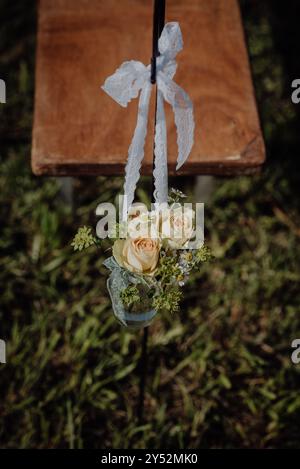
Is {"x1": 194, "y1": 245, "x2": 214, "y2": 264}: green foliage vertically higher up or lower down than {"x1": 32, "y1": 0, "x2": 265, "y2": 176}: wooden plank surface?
lower down

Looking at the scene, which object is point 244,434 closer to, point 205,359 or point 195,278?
point 205,359

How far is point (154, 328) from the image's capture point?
1896 mm

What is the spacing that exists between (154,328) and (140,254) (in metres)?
0.93

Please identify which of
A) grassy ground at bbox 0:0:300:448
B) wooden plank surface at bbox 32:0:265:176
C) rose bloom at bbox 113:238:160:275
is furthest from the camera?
grassy ground at bbox 0:0:300:448

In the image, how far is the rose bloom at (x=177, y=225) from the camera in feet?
3.42

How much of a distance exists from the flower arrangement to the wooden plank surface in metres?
0.45

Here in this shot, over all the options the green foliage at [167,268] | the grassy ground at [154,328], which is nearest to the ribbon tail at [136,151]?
the green foliage at [167,268]

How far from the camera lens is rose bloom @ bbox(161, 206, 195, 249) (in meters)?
1.04

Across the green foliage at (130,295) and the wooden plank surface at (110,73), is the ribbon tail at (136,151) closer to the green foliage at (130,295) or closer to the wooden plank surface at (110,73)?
the green foliage at (130,295)

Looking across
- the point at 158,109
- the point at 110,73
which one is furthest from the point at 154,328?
the point at 158,109

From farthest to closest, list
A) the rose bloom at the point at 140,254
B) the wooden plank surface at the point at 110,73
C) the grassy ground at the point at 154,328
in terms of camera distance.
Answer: the grassy ground at the point at 154,328 → the wooden plank surface at the point at 110,73 → the rose bloom at the point at 140,254

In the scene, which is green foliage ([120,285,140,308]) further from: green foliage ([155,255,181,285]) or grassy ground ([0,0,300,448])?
grassy ground ([0,0,300,448])

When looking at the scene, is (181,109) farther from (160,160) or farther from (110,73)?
(110,73)

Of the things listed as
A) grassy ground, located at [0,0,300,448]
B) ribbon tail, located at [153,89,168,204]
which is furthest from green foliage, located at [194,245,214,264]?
grassy ground, located at [0,0,300,448]
